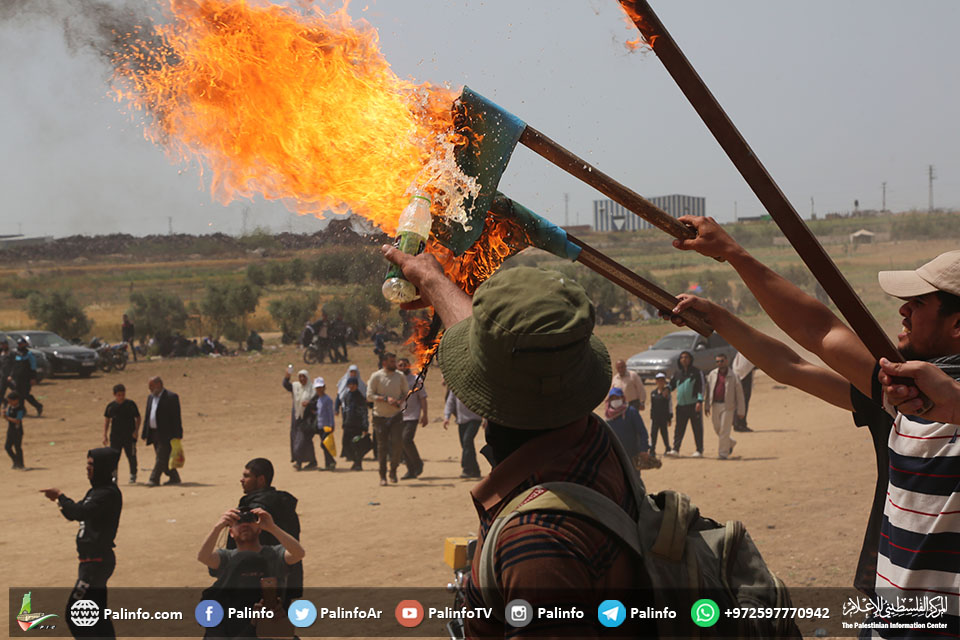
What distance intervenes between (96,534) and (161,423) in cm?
862

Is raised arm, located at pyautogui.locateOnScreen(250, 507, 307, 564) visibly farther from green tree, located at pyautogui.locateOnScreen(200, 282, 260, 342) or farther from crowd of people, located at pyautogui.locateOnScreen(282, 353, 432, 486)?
green tree, located at pyautogui.locateOnScreen(200, 282, 260, 342)

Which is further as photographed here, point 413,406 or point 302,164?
point 413,406

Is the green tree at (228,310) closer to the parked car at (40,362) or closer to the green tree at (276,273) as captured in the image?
the green tree at (276,273)

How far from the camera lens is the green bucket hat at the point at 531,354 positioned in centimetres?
184

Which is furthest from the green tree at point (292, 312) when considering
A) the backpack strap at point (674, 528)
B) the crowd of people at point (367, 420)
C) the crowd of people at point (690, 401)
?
the backpack strap at point (674, 528)

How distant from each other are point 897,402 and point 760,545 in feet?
27.0

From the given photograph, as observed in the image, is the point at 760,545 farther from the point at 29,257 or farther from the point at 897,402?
the point at 29,257

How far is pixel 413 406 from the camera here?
14.7 meters

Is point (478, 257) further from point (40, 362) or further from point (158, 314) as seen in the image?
point (158, 314)

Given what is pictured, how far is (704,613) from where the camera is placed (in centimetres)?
178

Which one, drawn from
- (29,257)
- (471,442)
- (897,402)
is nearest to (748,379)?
(471,442)

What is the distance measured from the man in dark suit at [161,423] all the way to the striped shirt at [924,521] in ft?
44.3

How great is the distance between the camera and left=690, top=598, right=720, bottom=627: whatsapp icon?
177 centimetres

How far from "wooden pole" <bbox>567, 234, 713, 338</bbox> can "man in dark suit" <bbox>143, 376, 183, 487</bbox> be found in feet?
42.1
